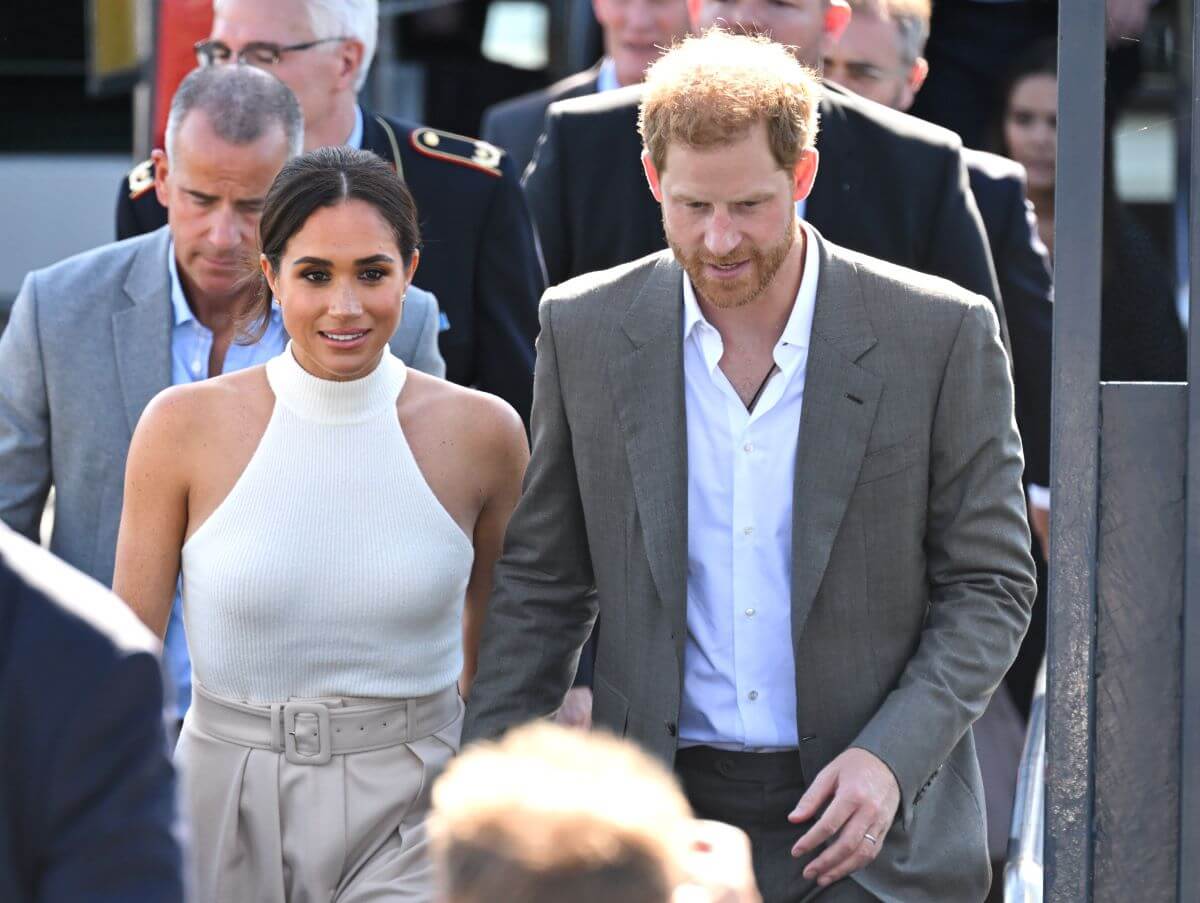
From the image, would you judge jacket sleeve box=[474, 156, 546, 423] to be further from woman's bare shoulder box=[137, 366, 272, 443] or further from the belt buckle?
the belt buckle

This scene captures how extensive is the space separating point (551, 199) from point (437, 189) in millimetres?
240

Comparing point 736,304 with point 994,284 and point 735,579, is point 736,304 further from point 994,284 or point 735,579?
point 994,284

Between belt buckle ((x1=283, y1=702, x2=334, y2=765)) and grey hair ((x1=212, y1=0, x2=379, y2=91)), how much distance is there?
6.01 ft

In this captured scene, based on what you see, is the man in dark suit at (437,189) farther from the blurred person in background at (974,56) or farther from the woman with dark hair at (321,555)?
the blurred person in background at (974,56)


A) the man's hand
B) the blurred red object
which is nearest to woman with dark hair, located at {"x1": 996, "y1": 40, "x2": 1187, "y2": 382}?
the man's hand

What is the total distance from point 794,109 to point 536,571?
777 millimetres

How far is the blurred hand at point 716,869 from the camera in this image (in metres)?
1.92

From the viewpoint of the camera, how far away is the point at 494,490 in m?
3.32

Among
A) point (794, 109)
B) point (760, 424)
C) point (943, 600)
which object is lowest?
point (943, 600)

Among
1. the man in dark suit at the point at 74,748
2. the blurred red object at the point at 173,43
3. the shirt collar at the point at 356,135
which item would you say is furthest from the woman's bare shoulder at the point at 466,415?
the blurred red object at the point at 173,43

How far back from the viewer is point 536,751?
1.78 metres

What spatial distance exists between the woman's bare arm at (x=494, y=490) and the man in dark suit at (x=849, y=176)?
0.91 m

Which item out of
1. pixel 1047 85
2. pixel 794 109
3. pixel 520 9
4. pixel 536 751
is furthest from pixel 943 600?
pixel 520 9

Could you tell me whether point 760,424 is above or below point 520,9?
below
